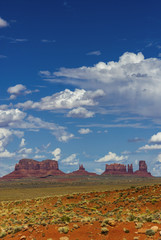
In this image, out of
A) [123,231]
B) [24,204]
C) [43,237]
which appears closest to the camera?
[123,231]

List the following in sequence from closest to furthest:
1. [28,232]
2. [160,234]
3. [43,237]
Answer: [160,234]
[43,237]
[28,232]

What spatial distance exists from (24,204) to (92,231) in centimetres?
2802

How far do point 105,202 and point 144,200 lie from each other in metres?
5.28

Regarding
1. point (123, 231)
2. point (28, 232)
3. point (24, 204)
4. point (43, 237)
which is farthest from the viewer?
point (24, 204)

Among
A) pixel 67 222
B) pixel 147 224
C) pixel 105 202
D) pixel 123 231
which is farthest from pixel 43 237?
pixel 105 202

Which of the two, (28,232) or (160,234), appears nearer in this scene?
(160,234)

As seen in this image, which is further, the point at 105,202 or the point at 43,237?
the point at 105,202

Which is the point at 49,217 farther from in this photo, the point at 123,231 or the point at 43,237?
the point at 123,231

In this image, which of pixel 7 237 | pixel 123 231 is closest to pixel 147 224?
pixel 123 231

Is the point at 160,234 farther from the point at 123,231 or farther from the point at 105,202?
the point at 105,202

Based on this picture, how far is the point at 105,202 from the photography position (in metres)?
40.3

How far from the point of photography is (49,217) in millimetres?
31297

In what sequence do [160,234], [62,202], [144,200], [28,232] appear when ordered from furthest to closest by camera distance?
[62,202] < [144,200] < [28,232] < [160,234]

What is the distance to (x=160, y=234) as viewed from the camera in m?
19.5
